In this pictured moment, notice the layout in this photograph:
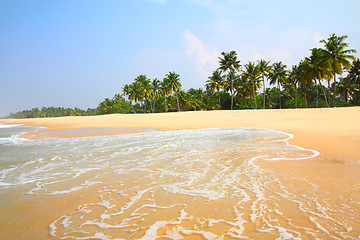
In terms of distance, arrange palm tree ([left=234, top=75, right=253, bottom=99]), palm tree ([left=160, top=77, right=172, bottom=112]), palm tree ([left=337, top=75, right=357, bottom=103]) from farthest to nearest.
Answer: palm tree ([left=160, top=77, right=172, bottom=112]), palm tree ([left=234, top=75, right=253, bottom=99]), palm tree ([left=337, top=75, right=357, bottom=103])

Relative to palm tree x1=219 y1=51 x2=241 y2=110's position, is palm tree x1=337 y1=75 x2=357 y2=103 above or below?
below

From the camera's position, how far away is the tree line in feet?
107

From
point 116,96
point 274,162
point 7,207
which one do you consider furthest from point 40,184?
point 116,96

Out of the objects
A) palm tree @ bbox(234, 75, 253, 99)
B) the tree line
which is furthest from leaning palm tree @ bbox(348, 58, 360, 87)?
palm tree @ bbox(234, 75, 253, 99)

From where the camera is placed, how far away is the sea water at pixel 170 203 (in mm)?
2209

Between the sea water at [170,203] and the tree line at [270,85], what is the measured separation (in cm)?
3523

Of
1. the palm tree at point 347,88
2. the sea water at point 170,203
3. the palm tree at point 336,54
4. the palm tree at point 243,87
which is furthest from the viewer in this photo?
the palm tree at point 243,87

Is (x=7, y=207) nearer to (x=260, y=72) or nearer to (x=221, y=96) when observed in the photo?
(x=260, y=72)

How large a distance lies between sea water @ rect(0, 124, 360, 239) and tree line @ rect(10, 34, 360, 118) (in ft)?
116

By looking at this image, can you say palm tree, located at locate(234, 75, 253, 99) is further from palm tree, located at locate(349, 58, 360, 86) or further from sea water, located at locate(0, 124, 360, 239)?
sea water, located at locate(0, 124, 360, 239)

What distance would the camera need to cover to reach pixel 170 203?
9.51 ft

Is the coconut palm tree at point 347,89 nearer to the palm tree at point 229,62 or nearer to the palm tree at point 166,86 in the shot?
the palm tree at point 229,62

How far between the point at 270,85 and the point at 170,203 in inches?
2162

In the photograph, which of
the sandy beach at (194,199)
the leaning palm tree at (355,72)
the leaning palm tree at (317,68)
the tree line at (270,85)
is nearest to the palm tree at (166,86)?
the tree line at (270,85)
